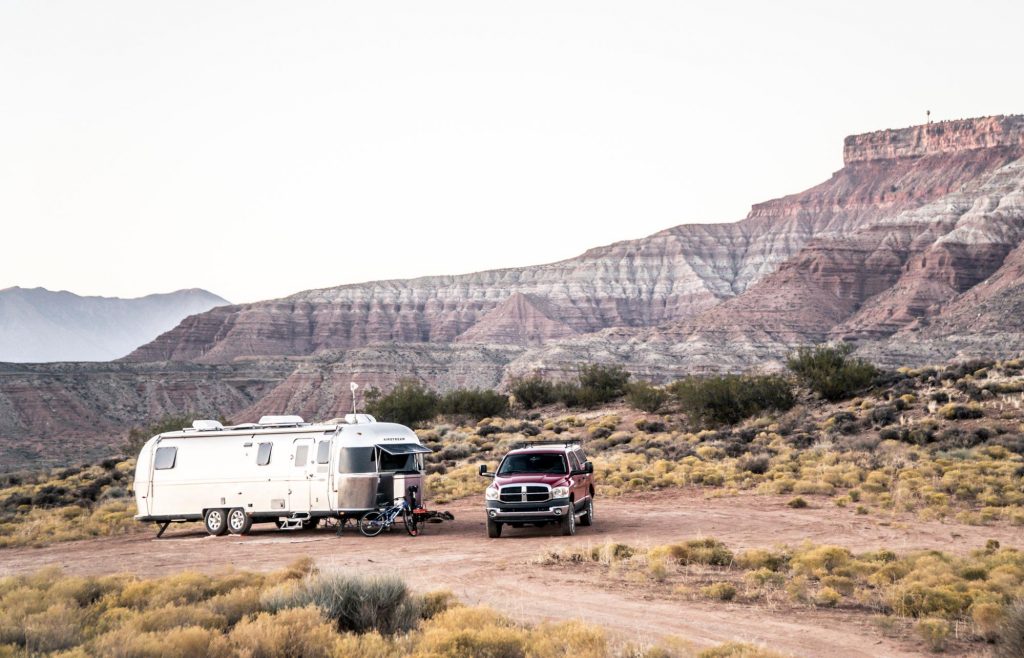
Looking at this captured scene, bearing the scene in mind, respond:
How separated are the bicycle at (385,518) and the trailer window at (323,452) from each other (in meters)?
1.49

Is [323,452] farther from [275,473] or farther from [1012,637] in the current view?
[1012,637]

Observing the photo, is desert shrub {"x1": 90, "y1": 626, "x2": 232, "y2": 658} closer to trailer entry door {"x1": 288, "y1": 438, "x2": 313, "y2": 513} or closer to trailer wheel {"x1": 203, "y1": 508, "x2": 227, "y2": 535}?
trailer entry door {"x1": 288, "y1": 438, "x2": 313, "y2": 513}

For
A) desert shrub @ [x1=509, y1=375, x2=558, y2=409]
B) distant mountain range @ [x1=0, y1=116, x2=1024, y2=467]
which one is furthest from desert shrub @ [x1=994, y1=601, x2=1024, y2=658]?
distant mountain range @ [x1=0, y1=116, x2=1024, y2=467]

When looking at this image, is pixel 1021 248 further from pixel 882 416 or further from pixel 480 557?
pixel 480 557

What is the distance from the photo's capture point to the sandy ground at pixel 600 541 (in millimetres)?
12172

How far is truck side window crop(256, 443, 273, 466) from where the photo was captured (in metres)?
22.1

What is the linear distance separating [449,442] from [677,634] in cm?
3048

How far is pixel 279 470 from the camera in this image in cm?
2206

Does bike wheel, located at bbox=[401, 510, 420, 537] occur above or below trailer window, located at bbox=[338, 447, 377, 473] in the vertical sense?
below

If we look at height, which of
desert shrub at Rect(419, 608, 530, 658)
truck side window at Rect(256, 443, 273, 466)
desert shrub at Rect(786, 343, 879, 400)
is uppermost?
desert shrub at Rect(786, 343, 879, 400)

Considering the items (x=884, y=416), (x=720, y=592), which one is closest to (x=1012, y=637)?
(x=720, y=592)

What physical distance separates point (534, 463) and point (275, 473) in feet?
18.8

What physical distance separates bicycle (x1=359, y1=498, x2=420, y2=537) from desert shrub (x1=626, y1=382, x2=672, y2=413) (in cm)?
2669

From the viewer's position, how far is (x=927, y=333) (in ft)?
357
